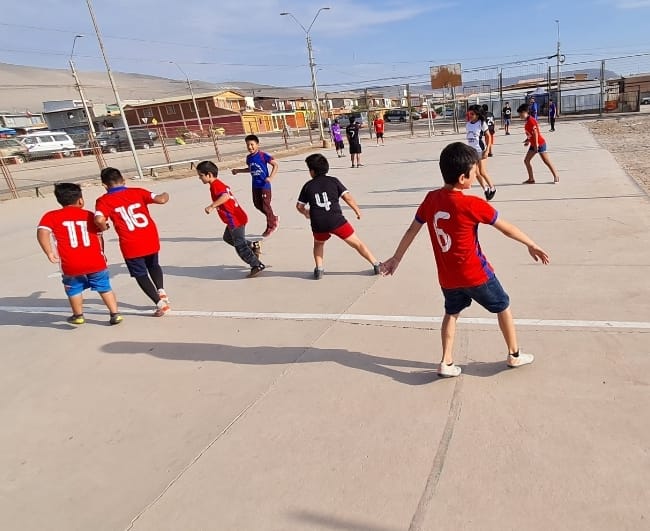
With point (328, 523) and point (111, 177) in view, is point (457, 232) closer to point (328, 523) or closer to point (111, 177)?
point (328, 523)

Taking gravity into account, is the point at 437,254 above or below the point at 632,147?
above

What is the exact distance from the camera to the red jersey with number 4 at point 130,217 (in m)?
4.27

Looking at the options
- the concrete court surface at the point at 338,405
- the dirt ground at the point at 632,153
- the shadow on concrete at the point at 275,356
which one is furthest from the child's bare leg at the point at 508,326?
the dirt ground at the point at 632,153

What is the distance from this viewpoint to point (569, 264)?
471 centimetres

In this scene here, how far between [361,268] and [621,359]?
2.92m

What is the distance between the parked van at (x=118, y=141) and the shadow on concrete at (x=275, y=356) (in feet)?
130

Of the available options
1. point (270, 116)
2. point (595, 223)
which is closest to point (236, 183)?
point (595, 223)

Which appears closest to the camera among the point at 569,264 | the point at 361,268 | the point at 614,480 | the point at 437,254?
the point at 614,480

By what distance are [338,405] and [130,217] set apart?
2.81m

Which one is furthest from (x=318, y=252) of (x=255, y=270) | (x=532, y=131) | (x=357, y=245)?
(x=532, y=131)

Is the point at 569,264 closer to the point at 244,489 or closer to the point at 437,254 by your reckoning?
the point at 437,254

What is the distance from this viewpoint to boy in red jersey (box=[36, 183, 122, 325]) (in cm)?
418

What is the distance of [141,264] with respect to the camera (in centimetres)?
450

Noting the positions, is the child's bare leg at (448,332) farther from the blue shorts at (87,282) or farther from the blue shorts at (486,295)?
the blue shorts at (87,282)
